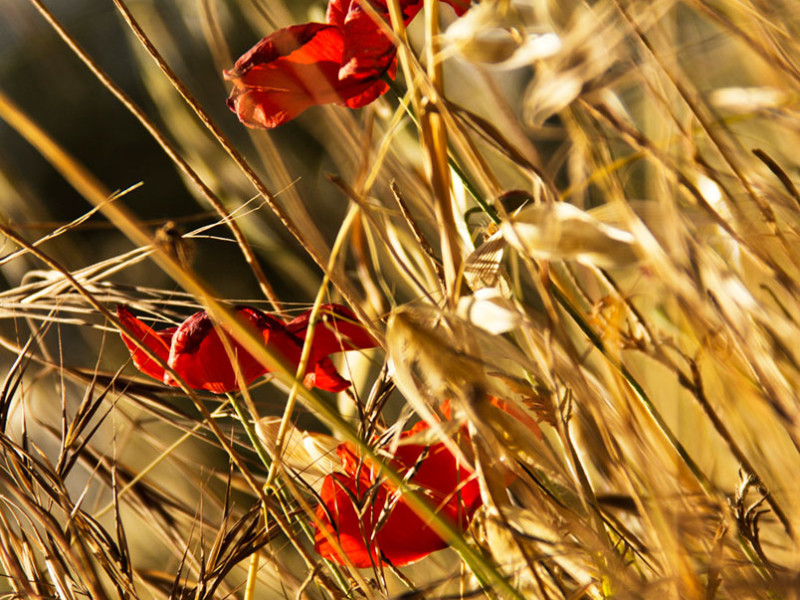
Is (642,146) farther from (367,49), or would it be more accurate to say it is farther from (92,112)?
(92,112)

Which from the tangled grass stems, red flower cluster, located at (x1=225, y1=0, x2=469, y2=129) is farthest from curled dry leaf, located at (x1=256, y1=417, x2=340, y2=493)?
red flower cluster, located at (x1=225, y1=0, x2=469, y2=129)

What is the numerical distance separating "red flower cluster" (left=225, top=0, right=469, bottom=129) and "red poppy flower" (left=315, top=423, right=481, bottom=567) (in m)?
0.12

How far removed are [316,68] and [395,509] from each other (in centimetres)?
15

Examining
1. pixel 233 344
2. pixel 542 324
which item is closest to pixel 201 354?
pixel 233 344

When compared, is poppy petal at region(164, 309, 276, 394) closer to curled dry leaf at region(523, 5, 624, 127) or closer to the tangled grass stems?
the tangled grass stems

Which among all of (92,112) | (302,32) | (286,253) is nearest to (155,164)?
(92,112)

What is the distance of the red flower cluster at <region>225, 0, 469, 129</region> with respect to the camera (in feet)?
0.80

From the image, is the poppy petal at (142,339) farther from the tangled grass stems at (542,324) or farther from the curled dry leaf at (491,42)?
the curled dry leaf at (491,42)

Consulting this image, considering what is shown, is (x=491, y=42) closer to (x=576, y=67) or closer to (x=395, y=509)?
(x=576, y=67)

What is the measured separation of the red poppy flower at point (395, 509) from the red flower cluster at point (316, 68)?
0.12 meters

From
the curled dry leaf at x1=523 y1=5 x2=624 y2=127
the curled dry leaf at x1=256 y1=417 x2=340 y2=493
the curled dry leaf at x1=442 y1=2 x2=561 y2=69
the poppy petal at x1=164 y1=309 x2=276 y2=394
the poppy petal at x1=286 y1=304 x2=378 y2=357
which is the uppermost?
the curled dry leaf at x1=442 y1=2 x2=561 y2=69

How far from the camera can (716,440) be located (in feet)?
1.81

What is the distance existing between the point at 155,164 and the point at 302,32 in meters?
0.61

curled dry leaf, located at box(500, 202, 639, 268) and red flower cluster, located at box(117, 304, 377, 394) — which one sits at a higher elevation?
curled dry leaf, located at box(500, 202, 639, 268)
